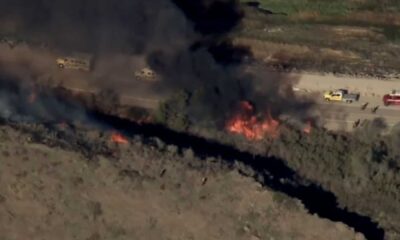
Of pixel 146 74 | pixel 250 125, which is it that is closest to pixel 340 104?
pixel 250 125

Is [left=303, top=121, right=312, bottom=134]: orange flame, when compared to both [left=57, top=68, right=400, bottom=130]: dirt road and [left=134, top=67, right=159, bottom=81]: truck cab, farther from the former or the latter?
[left=134, top=67, right=159, bottom=81]: truck cab

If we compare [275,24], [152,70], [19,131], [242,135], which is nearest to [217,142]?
[242,135]

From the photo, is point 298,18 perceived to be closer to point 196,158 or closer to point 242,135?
point 242,135

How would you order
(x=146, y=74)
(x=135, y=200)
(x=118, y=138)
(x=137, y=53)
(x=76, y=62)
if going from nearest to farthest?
1. (x=135, y=200)
2. (x=118, y=138)
3. (x=146, y=74)
4. (x=76, y=62)
5. (x=137, y=53)

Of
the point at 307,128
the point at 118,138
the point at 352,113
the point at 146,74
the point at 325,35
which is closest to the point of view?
the point at 118,138

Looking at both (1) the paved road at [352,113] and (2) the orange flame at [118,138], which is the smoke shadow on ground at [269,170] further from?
(1) the paved road at [352,113]

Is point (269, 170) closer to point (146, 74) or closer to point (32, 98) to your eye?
point (146, 74)
